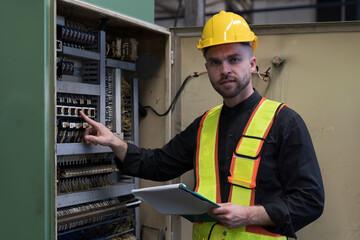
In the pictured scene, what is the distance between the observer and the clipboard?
4.09ft

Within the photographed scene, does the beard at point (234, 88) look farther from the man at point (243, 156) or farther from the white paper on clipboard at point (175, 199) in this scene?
the white paper on clipboard at point (175, 199)

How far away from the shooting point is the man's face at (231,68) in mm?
1521

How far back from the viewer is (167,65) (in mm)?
1956

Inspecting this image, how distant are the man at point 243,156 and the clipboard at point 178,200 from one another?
0.05m

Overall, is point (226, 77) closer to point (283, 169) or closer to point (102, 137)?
point (283, 169)

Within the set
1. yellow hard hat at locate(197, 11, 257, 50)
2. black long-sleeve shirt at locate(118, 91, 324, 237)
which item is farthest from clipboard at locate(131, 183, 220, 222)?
yellow hard hat at locate(197, 11, 257, 50)

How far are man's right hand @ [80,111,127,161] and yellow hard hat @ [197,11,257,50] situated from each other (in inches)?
20.6

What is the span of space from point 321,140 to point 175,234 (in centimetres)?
82

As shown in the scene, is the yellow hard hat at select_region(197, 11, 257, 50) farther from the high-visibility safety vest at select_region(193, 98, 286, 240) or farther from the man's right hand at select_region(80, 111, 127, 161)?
the man's right hand at select_region(80, 111, 127, 161)

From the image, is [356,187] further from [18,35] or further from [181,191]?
[18,35]

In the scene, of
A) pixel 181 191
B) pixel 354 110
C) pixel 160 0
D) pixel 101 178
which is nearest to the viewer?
pixel 181 191

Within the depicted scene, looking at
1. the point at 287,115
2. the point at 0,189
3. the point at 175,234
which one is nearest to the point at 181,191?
the point at 287,115

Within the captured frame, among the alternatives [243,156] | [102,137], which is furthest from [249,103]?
[102,137]

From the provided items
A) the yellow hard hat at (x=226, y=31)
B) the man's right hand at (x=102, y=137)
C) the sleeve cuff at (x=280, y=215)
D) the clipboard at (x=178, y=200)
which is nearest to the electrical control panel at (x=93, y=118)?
the man's right hand at (x=102, y=137)
